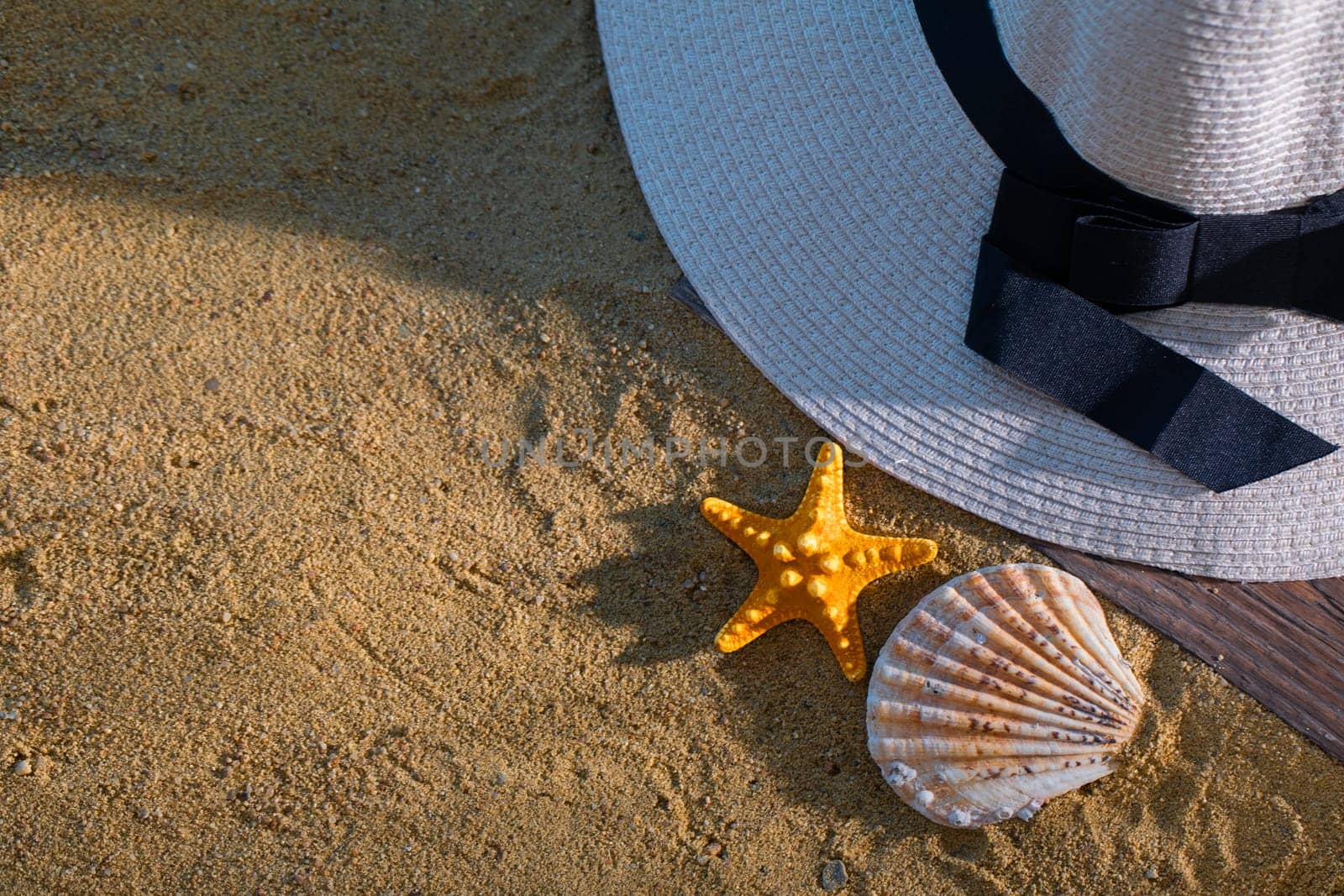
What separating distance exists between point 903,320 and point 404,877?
1484mm

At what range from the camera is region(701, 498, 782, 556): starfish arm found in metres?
1.87

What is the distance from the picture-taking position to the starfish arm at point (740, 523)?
1867 millimetres

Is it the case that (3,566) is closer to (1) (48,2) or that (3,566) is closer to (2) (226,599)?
(2) (226,599)

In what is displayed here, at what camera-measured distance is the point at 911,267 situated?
6.03 ft

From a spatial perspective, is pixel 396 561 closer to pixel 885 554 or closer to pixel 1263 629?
pixel 885 554

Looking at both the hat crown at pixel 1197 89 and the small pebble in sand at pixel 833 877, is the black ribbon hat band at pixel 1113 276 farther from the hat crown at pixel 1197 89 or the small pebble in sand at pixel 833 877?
the small pebble in sand at pixel 833 877

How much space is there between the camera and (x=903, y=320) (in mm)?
1844

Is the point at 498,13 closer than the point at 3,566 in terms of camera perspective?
No

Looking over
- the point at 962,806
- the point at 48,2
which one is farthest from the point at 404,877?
the point at 48,2

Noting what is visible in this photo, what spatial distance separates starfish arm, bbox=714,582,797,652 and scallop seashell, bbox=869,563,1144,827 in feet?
0.83

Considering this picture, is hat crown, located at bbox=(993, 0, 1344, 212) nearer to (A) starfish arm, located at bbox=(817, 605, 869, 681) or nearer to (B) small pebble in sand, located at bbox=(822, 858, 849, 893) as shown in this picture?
(A) starfish arm, located at bbox=(817, 605, 869, 681)

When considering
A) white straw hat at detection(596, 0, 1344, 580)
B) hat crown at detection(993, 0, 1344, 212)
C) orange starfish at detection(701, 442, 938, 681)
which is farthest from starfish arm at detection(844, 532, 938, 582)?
hat crown at detection(993, 0, 1344, 212)

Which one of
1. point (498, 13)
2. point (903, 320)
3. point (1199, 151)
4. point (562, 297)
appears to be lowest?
point (562, 297)

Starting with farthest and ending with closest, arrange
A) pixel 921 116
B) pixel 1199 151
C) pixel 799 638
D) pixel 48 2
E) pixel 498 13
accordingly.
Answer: pixel 498 13, pixel 48 2, pixel 799 638, pixel 921 116, pixel 1199 151
